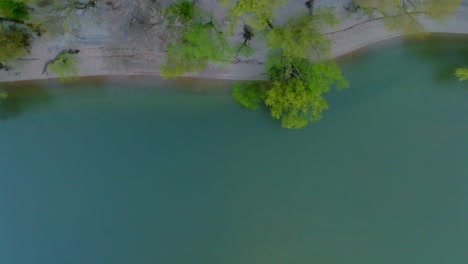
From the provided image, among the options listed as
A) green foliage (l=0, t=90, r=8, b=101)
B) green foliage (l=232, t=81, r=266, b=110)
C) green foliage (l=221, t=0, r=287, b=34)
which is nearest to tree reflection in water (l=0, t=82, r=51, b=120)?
green foliage (l=0, t=90, r=8, b=101)

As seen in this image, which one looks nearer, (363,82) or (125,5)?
(125,5)

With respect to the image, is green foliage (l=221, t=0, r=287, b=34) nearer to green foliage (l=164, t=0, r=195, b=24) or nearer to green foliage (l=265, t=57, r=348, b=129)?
green foliage (l=164, t=0, r=195, b=24)

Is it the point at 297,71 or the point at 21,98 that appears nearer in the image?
the point at 297,71

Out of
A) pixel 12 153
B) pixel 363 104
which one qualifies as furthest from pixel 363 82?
pixel 12 153

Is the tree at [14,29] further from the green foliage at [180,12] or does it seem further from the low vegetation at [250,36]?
the green foliage at [180,12]

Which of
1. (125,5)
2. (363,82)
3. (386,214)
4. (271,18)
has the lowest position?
(386,214)

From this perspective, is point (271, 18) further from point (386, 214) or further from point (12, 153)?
point (12, 153)

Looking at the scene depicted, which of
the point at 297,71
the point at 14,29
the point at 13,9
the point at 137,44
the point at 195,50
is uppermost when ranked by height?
the point at 13,9

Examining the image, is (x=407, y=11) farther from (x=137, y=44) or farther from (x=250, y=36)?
(x=137, y=44)

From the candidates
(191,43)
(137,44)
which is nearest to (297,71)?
(191,43)
